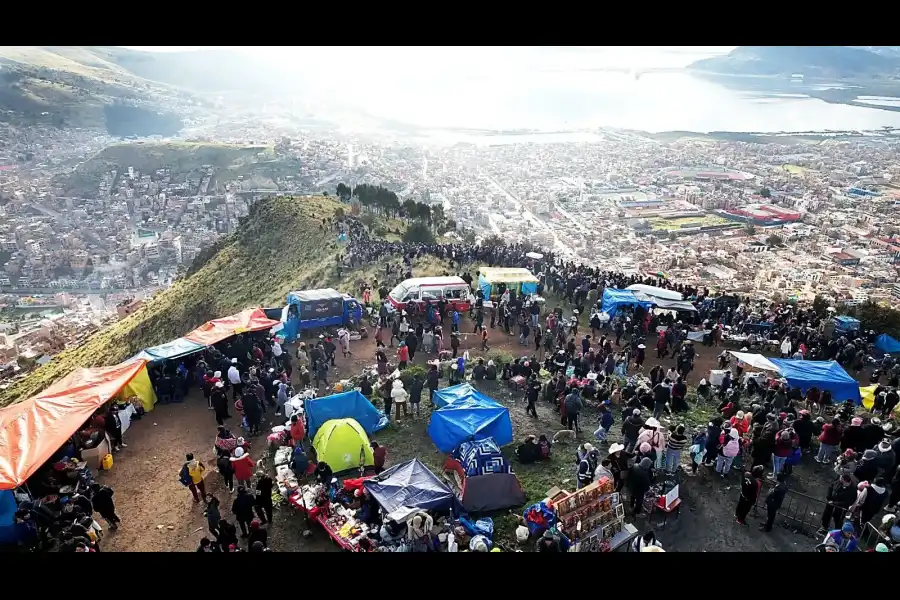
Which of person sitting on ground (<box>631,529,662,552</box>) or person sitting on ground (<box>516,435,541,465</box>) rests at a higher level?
person sitting on ground (<box>631,529,662,552</box>)

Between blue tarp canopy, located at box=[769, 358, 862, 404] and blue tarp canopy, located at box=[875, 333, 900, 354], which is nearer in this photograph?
blue tarp canopy, located at box=[769, 358, 862, 404]

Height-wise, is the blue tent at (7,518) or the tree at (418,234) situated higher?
the blue tent at (7,518)

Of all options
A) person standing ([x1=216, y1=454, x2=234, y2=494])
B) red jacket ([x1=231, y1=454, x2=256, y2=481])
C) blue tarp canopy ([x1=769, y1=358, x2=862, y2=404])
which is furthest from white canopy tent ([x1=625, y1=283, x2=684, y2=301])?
person standing ([x1=216, y1=454, x2=234, y2=494])

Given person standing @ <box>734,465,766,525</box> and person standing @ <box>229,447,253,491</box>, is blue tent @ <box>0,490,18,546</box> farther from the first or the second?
person standing @ <box>734,465,766,525</box>

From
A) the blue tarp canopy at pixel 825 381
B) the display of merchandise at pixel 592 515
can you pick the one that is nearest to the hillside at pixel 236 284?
the blue tarp canopy at pixel 825 381

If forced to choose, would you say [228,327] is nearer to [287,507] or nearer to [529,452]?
[287,507]

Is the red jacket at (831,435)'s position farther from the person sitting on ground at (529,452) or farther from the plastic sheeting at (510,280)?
the plastic sheeting at (510,280)
